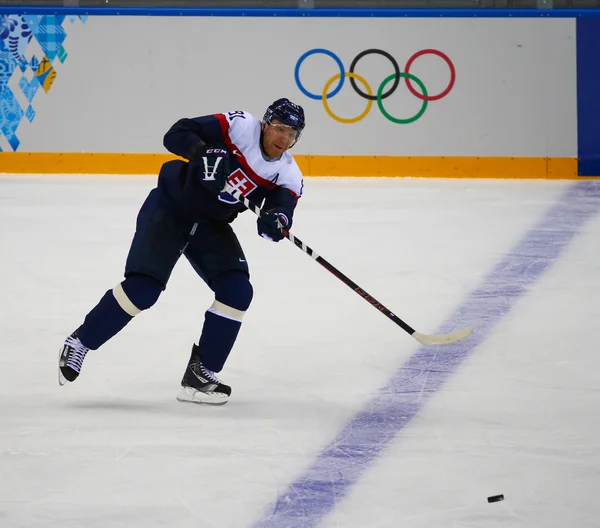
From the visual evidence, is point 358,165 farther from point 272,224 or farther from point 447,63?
point 272,224

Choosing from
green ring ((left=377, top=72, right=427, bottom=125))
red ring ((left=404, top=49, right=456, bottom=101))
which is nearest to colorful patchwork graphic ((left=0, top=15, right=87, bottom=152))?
green ring ((left=377, top=72, right=427, bottom=125))

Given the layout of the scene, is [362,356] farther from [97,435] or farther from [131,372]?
[97,435]

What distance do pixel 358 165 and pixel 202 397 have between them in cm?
407

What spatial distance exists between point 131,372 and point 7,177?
3.93 meters

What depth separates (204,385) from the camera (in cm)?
330

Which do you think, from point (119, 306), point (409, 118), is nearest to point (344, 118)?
point (409, 118)

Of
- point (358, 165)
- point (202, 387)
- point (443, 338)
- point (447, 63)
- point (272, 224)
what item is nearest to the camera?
point (272, 224)

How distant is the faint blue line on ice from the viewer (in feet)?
8.50

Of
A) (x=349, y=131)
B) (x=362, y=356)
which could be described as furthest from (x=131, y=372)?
(x=349, y=131)

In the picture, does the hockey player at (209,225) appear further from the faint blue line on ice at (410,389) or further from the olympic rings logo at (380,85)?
the olympic rings logo at (380,85)

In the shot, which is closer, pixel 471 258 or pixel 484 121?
pixel 471 258

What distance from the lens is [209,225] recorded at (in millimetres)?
3354

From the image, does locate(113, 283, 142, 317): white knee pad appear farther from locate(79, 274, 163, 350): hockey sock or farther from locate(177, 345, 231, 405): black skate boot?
locate(177, 345, 231, 405): black skate boot

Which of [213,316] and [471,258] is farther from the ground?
[213,316]
